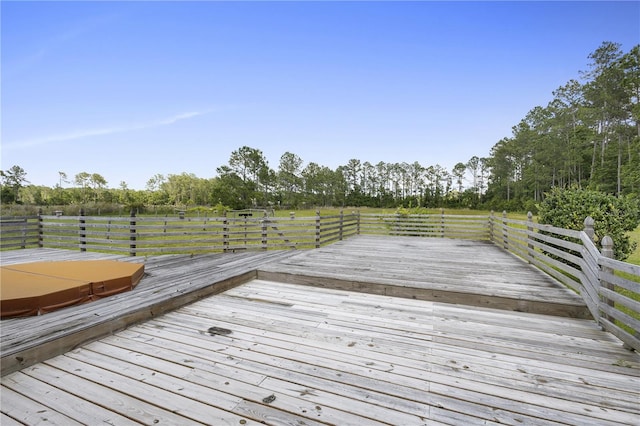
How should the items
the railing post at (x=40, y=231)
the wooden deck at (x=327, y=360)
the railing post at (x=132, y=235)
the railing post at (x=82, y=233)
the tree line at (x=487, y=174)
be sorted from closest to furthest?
the wooden deck at (x=327, y=360)
the railing post at (x=132, y=235)
the railing post at (x=82, y=233)
the railing post at (x=40, y=231)
the tree line at (x=487, y=174)

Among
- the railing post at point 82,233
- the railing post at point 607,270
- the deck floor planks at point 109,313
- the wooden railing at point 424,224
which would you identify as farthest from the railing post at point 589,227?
the railing post at point 82,233

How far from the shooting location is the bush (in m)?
5.22


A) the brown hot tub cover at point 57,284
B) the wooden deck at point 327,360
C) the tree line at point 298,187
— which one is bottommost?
the wooden deck at point 327,360

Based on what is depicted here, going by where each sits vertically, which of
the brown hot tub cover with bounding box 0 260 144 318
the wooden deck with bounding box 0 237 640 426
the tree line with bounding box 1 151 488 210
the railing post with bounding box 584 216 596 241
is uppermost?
the tree line with bounding box 1 151 488 210

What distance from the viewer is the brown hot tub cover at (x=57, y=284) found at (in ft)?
9.07

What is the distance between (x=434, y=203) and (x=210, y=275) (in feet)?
163

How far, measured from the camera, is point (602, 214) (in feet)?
17.1

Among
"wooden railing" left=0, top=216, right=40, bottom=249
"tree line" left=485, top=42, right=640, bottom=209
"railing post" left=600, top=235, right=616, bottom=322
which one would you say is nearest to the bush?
"railing post" left=600, top=235, right=616, bottom=322

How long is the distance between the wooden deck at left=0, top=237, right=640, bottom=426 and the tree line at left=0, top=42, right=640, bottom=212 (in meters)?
4.27

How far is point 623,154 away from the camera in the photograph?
25.0 metres

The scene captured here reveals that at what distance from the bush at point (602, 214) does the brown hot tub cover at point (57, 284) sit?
7559 mm

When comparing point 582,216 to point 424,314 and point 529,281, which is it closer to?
point 529,281

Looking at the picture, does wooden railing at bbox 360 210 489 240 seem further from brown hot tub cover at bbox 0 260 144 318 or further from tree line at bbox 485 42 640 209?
tree line at bbox 485 42 640 209

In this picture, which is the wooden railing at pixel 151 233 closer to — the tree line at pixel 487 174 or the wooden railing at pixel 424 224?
the wooden railing at pixel 424 224
